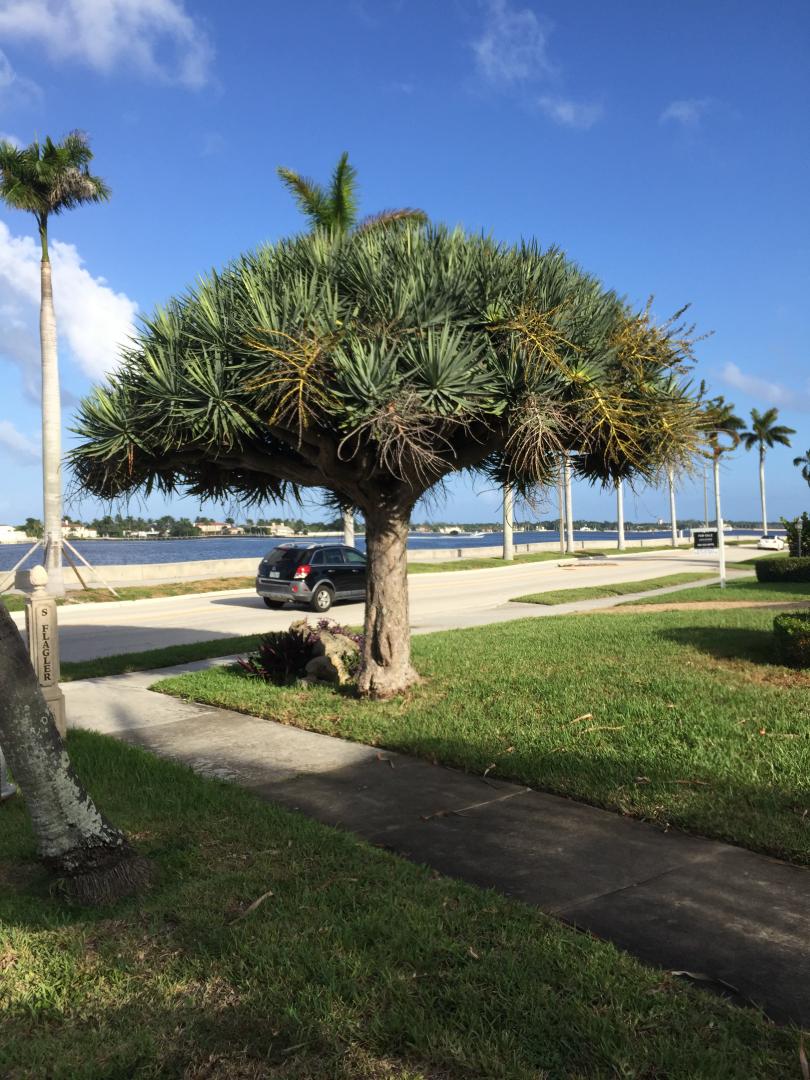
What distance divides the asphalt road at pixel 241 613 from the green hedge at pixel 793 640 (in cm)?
740

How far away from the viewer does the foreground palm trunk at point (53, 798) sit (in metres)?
4.00

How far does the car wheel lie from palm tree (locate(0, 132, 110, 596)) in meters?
8.16

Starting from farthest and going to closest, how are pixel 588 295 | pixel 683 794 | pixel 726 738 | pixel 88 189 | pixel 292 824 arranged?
pixel 88 189 → pixel 588 295 → pixel 726 738 → pixel 683 794 → pixel 292 824

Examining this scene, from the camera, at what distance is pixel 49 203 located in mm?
24422

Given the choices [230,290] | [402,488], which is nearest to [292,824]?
[402,488]

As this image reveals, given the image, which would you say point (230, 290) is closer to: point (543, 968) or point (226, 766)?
point (226, 766)

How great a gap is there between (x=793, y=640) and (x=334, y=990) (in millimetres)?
7753

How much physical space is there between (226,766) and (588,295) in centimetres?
546

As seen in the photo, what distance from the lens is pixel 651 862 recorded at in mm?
4590

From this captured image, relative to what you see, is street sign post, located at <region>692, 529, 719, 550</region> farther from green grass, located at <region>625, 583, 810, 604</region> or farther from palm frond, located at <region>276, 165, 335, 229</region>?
palm frond, located at <region>276, 165, 335, 229</region>

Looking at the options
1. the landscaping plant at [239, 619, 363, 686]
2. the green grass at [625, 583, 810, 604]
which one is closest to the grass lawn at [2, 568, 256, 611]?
Result: the landscaping plant at [239, 619, 363, 686]

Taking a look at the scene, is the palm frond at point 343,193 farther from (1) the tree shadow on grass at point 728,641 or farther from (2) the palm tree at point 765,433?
(2) the palm tree at point 765,433

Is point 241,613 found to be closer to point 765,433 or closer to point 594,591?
point 594,591

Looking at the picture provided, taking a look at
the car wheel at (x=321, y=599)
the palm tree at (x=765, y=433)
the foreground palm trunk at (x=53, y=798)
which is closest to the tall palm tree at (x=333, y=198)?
the car wheel at (x=321, y=599)
